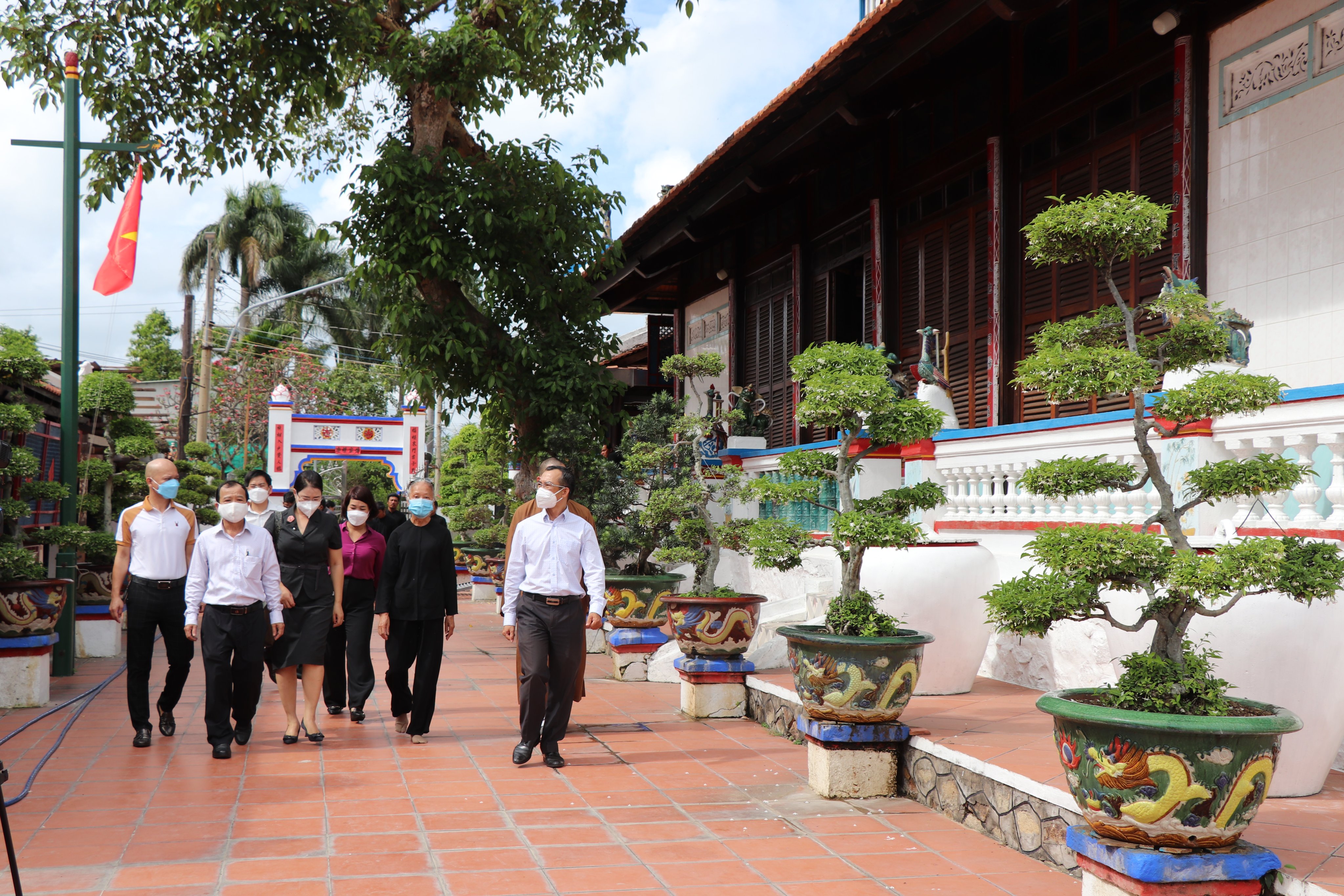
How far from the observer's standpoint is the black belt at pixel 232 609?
680 centimetres

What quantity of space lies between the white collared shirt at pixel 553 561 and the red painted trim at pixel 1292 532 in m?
3.40

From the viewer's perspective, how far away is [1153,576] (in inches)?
148

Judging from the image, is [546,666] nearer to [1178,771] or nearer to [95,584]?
[1178,771]

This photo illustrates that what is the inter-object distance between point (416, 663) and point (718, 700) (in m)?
2.09

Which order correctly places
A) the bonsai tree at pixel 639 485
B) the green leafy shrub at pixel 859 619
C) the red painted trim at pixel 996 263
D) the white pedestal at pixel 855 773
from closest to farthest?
the white pedestal at pixel 855 773 < the green leafy shrub at pixel 859 619 < the red painted trim at pixel 996 263 < the bonsai tree at pixel 639 485

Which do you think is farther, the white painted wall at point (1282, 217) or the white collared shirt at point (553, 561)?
the white painted wall at point (1282, 217)

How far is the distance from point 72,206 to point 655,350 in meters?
11.5

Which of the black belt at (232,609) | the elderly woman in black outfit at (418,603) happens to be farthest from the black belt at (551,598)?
the black belt at (232,609)

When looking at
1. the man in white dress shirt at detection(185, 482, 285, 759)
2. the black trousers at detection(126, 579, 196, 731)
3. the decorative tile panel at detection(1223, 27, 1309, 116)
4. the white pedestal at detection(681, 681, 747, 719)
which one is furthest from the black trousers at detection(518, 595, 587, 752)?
the decorative tile panel at detection(1223, 27, 1309, 116)

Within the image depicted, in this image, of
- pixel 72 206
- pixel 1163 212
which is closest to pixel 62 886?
pixel 1163 212

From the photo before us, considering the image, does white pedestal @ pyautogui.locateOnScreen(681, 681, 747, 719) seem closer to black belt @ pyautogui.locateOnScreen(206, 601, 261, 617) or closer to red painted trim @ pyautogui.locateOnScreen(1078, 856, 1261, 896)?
black belt @ pyautogui.locateOnScreen(206, 601, 261, 617)

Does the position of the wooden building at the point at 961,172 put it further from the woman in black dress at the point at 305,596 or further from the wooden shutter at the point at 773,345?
the woman in black dress at the point at 305,596

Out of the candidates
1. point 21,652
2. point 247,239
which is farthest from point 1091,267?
point 247,239

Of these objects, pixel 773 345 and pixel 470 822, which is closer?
pixel 470 822
